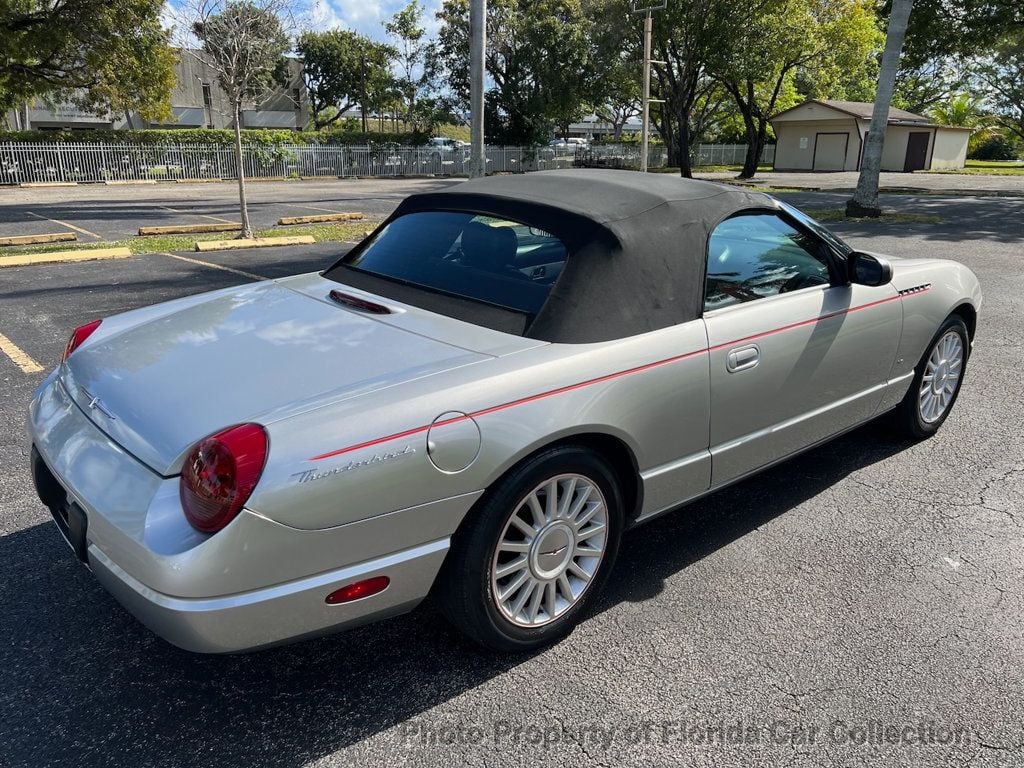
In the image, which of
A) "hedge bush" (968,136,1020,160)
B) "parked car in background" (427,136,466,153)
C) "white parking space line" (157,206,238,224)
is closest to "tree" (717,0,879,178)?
"parked car in background" (427,136,466,153)

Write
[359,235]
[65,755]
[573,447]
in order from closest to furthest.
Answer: [65,755] < [573,447] < [359,235]

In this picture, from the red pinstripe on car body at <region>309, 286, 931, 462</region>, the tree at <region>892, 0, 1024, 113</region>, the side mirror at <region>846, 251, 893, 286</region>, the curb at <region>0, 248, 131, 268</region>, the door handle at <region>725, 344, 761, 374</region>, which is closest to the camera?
the red pinstripe on car body at <region>309, 286, 931, 462</region>

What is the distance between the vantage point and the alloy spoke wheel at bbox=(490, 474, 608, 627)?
2.56m

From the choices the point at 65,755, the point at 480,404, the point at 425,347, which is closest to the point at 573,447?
the point at 480,404

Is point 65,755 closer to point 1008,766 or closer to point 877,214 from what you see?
point 1008,766

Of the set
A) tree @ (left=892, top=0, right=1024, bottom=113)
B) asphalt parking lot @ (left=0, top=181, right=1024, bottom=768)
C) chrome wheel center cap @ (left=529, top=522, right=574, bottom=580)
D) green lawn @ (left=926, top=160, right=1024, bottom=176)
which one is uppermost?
tree @ (left=892, top=0, right=1024, bottom=113)

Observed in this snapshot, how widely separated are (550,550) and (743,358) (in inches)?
45.9

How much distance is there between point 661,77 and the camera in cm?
3684

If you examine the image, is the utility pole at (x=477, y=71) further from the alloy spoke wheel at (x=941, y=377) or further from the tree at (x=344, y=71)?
the tree at (x=344, y=71)

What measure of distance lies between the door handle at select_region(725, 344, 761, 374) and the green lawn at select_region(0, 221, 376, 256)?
10.3m

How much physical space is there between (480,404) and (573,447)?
16.5 inches

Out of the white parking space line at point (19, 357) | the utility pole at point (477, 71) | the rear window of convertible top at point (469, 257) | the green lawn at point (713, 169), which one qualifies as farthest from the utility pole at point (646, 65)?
the rear window of convertible top at point (469, 257)

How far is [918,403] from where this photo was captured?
14.5 feet

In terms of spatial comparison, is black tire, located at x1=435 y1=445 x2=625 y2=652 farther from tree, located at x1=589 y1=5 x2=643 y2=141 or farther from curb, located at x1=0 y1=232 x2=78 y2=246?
tree, located at x1=589 y1=5 x2=643 y2=141
